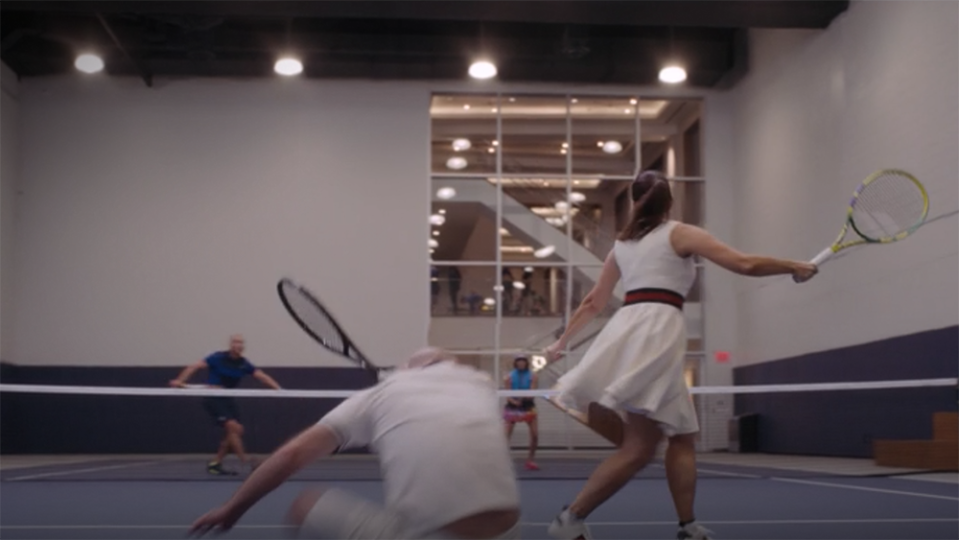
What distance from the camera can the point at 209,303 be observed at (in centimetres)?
2011

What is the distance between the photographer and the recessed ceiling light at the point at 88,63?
1873cm

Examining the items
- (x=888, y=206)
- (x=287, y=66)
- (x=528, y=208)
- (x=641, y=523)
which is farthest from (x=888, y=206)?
(x=528, y=208)

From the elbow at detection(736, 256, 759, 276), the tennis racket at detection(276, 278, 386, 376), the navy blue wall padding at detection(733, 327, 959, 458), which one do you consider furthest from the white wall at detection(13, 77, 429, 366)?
the elbow at detection(736, 256, 759, 276)

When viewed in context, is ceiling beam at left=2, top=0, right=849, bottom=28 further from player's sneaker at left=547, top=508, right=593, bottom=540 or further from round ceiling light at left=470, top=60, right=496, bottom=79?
player's sneaker at left=547, top=508, right=593, bottom=540

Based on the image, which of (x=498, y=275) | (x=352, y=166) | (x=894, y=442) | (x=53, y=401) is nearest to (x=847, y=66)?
(x=894, y=442)

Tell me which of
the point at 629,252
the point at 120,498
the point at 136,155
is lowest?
the point at 120,498

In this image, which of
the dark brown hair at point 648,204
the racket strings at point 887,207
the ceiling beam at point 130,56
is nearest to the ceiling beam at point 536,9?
the ceiling beam at point 130,56

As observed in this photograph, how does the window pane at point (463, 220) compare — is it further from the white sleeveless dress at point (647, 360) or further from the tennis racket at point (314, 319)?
the white sleeveless dress at point (647, 360)

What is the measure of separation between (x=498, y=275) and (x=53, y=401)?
7.52 m

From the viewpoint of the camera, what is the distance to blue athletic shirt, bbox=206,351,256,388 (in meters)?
12.4

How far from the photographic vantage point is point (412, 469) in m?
2.73

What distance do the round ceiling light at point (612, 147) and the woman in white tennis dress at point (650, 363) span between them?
1655 cm

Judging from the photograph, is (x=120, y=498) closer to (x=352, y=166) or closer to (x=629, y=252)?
(x=629, y=252)

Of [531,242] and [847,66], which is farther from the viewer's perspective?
[531,242]
